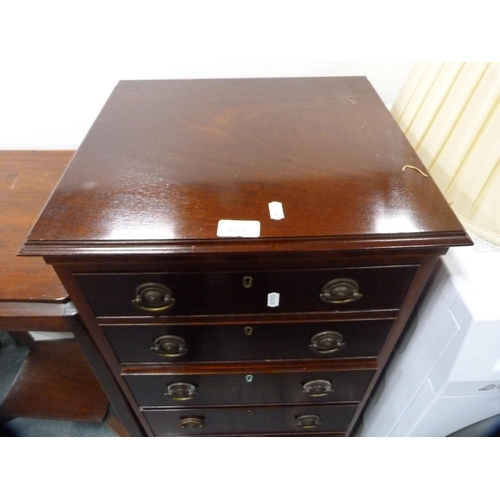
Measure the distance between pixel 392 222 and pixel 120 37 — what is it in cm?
43

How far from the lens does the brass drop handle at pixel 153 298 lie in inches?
20.4

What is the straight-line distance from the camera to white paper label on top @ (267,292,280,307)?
54 cm

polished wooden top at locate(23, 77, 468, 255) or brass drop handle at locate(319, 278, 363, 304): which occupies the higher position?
polished wooden top at locate(23, 77, 468, 255)

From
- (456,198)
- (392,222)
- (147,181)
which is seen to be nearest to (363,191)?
(392,222)

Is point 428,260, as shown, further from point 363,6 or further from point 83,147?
point 83,147

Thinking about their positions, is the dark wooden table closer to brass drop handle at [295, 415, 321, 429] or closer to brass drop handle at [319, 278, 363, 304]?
brass drop handle at [319, 278, 363, 304]

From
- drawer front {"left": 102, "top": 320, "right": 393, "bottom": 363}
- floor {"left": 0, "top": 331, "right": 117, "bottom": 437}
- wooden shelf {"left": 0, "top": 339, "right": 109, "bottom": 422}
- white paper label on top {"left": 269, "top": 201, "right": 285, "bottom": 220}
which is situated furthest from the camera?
floor {"left": 0, "top": 331, "right": 117, "bottom": 437}

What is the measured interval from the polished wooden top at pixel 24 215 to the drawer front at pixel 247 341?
0.13m

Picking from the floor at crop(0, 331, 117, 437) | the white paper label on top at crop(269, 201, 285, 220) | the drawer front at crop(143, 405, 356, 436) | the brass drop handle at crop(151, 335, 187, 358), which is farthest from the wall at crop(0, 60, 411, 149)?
the floor at crop(0, 331, 117, 437)

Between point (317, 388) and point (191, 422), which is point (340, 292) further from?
point (191, 422)

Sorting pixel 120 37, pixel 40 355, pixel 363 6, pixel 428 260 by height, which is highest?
pixel 363 6

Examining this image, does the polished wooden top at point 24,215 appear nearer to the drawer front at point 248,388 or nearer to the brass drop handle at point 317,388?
the drawer front at point 248,388

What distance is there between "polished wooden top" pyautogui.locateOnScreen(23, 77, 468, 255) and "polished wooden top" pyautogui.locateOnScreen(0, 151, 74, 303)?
140 millimetres
